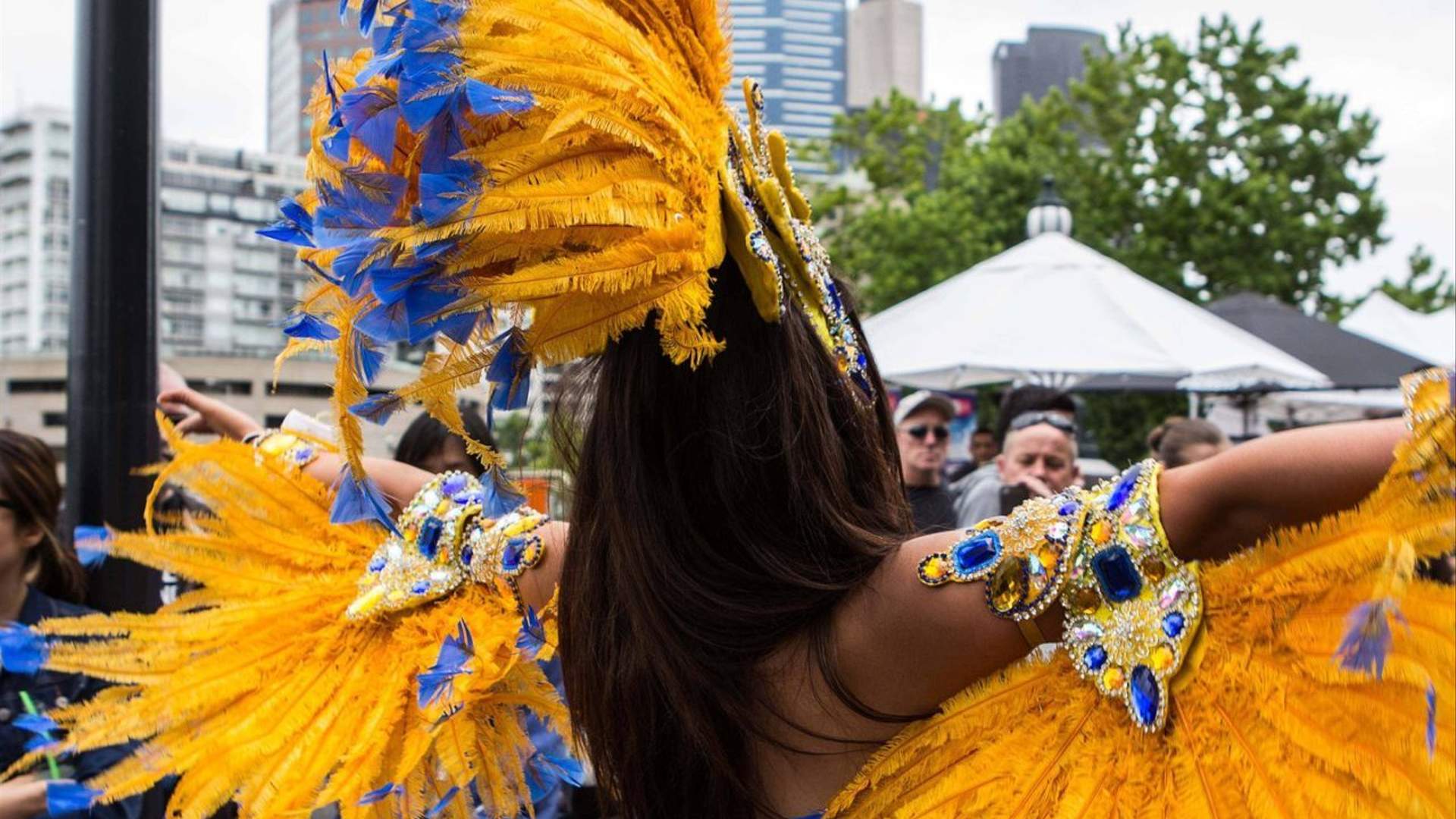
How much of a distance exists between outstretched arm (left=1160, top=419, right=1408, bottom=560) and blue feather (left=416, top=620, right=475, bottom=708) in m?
0.94

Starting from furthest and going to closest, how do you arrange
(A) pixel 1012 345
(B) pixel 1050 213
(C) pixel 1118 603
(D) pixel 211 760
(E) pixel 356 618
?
1. (B) pixel 1050 213
2. (A) pixel 1012 345
3. (E) pixel 356 618
4. (D) pixel 211 760
5. (C) pixel 1118 603

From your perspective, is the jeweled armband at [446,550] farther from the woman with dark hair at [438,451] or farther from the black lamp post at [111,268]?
the woman with dark hair at [438,451]

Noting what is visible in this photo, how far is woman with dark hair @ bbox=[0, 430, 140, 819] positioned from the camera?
92.7 inches

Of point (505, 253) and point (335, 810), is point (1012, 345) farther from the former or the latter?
point (505, 253)

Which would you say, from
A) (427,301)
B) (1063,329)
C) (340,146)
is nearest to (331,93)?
(340,146)

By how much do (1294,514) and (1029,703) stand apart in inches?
13.5

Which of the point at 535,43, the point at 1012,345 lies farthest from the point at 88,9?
the point at 1012,345

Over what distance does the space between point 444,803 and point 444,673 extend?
7.5 inches

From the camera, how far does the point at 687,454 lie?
141 centimetres

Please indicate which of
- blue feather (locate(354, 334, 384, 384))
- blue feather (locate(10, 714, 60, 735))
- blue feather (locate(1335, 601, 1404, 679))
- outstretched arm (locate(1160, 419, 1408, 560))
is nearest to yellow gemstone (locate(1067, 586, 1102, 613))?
outstretched arm (locate(1160, 419, 1408, 560))

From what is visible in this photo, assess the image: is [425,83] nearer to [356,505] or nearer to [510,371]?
[510,371]

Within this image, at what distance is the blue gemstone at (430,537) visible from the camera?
183 centimetres

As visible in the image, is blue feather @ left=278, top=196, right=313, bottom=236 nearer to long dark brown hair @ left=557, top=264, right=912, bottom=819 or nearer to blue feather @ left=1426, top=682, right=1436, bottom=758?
long dark brown hair @ left=557, top=264, right=912, bottom=819

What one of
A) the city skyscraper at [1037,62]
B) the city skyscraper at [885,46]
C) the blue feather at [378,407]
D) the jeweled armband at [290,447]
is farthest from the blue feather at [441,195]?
the city skyscraper at [885,46]
